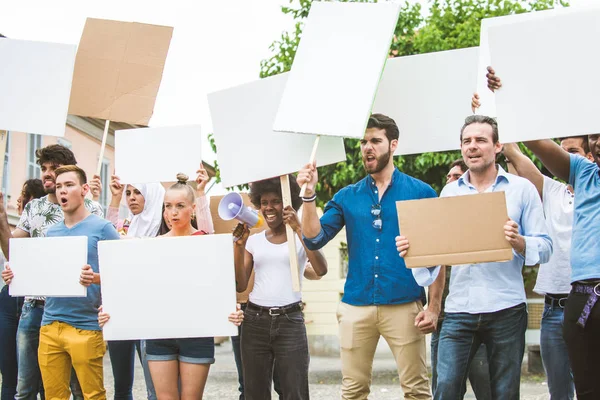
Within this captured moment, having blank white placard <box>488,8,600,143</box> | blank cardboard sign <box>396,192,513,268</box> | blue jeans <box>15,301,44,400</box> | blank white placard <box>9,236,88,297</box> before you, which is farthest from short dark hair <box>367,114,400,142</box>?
blue jeans <box>15,301,44,400</box>

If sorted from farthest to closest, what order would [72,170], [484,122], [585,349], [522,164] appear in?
[72,170] → [522,164] → [484,122] → [585,349]

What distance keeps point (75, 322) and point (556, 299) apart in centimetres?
297

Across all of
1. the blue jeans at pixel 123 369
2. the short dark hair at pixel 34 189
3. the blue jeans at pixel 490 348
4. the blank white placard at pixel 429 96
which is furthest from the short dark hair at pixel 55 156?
the blue jeans at pixel 490 348

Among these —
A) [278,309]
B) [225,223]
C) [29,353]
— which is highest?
[225,223]

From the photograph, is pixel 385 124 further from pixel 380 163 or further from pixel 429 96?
pixel 429 96

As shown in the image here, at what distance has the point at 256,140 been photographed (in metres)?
4.92

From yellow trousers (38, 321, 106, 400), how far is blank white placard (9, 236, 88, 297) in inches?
10.9

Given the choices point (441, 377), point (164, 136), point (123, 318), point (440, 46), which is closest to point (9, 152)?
point (440, 46)

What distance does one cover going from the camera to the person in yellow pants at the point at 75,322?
484cm

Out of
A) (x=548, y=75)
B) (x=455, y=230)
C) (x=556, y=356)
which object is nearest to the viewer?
(x=548, y=75)

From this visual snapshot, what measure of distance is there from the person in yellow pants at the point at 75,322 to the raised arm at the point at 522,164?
254 centimetres

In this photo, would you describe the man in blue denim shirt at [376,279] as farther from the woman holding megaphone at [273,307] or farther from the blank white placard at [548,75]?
the blank white placard at [548,75]

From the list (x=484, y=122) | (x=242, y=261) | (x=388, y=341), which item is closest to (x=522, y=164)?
(x=484, y=122)

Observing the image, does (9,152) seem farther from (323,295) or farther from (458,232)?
(458,232)
